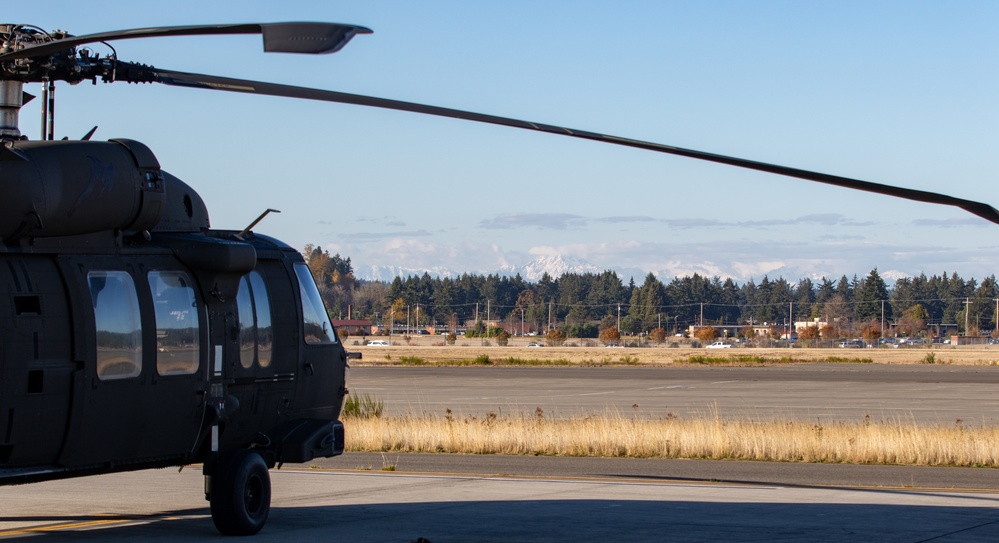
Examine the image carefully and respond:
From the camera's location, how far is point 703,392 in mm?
47906

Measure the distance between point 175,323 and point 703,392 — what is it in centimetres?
3812

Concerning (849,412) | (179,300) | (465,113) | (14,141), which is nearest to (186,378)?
(179,300)

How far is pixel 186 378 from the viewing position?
11.7 m

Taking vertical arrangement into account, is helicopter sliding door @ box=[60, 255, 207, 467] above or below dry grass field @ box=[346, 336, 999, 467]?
above

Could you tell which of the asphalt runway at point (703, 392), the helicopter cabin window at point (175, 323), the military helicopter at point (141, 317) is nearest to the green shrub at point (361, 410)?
the asphalt runway at point (703, 392)

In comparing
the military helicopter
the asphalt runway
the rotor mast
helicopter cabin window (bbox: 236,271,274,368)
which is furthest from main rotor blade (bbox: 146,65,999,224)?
the asphalt runway

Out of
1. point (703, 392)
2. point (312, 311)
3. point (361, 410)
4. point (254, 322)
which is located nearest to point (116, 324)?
point (254, 322)

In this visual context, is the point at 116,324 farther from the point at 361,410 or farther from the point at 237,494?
the point at 361,410

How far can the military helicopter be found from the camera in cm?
988

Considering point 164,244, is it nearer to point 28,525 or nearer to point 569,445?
point 28,525

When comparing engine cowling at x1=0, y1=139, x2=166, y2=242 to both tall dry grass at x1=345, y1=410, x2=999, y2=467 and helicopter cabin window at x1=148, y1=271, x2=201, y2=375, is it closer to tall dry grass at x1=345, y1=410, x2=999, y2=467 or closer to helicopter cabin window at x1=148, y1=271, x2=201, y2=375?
helicopter cabin window at x1=148, y1=271, x2=201, y2=375

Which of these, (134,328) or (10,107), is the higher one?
(10,107)

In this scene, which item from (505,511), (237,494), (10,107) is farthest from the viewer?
(505,511)

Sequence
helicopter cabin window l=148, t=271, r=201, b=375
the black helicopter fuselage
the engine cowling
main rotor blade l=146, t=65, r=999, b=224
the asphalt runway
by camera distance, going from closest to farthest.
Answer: main rotor blade l=146, t=65, r=999, b=224, the engine cowling, the black helicopter fuselage, helicopter cabin window l=148, t=271, r=201, b=375, the asphalt runway
